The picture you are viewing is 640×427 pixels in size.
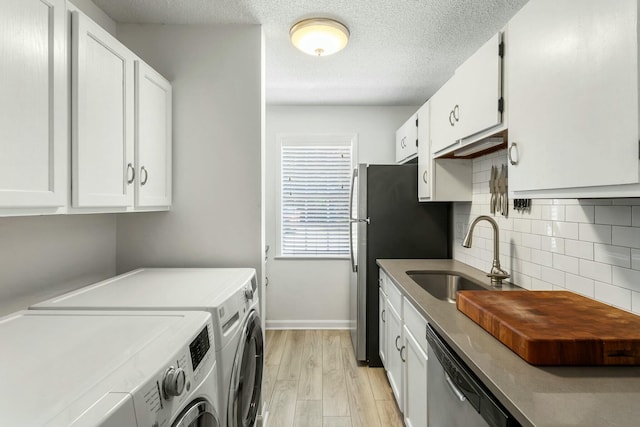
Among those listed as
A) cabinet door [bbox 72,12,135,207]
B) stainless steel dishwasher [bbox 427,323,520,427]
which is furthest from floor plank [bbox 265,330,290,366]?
cabinet door [bbox 72,12,135,207]

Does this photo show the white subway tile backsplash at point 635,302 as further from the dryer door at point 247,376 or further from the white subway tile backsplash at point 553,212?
the dryer door at point 247,376

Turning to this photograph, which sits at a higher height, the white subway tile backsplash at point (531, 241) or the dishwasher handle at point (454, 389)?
the white subway tile backsplash at point (531, 241)

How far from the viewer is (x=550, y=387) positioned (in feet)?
2.89

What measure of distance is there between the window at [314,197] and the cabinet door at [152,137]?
180 cm

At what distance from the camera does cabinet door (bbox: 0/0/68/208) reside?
1.02 m

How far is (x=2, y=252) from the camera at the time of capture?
4.49 feet

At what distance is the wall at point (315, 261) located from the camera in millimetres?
3762

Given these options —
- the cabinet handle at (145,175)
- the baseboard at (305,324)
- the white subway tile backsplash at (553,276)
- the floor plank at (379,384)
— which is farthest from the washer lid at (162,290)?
the baseboard at (305,324)

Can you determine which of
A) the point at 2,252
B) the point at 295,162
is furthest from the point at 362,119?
the point at 2,252

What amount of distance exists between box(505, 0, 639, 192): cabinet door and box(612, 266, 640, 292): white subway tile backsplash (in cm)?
43

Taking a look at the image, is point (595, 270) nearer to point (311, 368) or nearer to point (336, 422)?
point (336, 422)

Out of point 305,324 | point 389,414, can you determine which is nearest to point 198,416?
point 389,414

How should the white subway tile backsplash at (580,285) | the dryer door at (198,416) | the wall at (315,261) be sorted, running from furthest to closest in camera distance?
1. the wall at (315,261)
2. the white subway tile backsplash at (580,285)
3. the dryer door at (198,416)

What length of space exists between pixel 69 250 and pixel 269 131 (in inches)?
94.4
